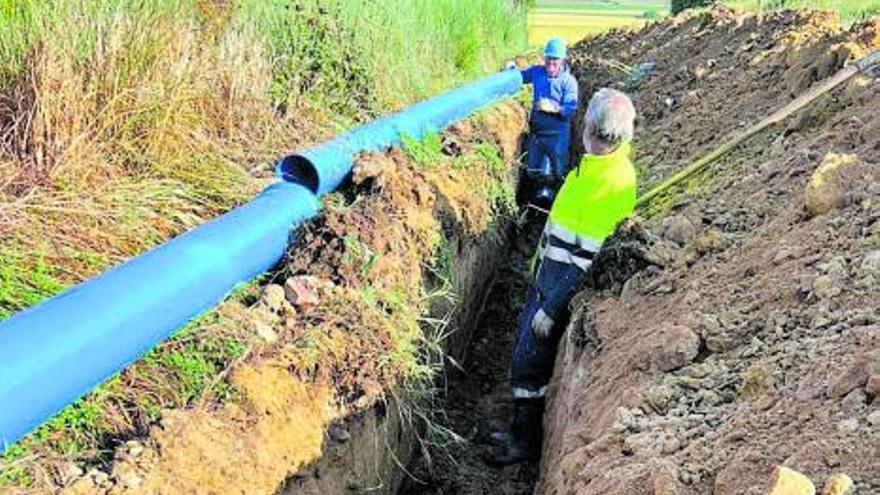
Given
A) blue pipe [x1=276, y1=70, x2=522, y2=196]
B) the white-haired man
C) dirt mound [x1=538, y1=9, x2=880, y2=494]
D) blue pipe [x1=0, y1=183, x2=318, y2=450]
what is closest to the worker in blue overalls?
blue pipe [x1=276, y1=70, x2=522, y2=196]

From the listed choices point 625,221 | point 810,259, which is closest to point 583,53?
point 625,221

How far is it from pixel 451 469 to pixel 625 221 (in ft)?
5.14

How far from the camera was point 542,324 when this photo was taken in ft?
15.3

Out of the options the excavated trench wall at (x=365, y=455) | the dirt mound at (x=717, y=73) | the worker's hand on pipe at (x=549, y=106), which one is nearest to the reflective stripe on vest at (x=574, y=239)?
the excavated trench wall at (x=365, y=455)

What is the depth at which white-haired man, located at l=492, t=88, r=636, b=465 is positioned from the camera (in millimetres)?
4332

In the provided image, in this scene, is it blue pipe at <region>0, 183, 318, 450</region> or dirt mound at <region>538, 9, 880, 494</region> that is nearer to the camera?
dirt mound at <region>538, 9, 880, 494</region>

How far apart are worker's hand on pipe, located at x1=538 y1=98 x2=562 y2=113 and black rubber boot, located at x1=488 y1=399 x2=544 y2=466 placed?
398 centimetres

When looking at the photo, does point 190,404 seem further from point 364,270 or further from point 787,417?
point 787,417

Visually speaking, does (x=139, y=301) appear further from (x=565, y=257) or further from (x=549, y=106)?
(x=549, y=106)

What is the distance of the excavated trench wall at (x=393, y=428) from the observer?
11.3 feet

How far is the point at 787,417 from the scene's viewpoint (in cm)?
238

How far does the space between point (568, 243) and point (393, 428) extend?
4.22 ft

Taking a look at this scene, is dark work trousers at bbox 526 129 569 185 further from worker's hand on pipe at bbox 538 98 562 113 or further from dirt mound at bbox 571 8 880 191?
dirt mound at bbox 571 8 880 191

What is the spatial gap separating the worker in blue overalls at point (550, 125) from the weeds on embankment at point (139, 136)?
256 centimetres
